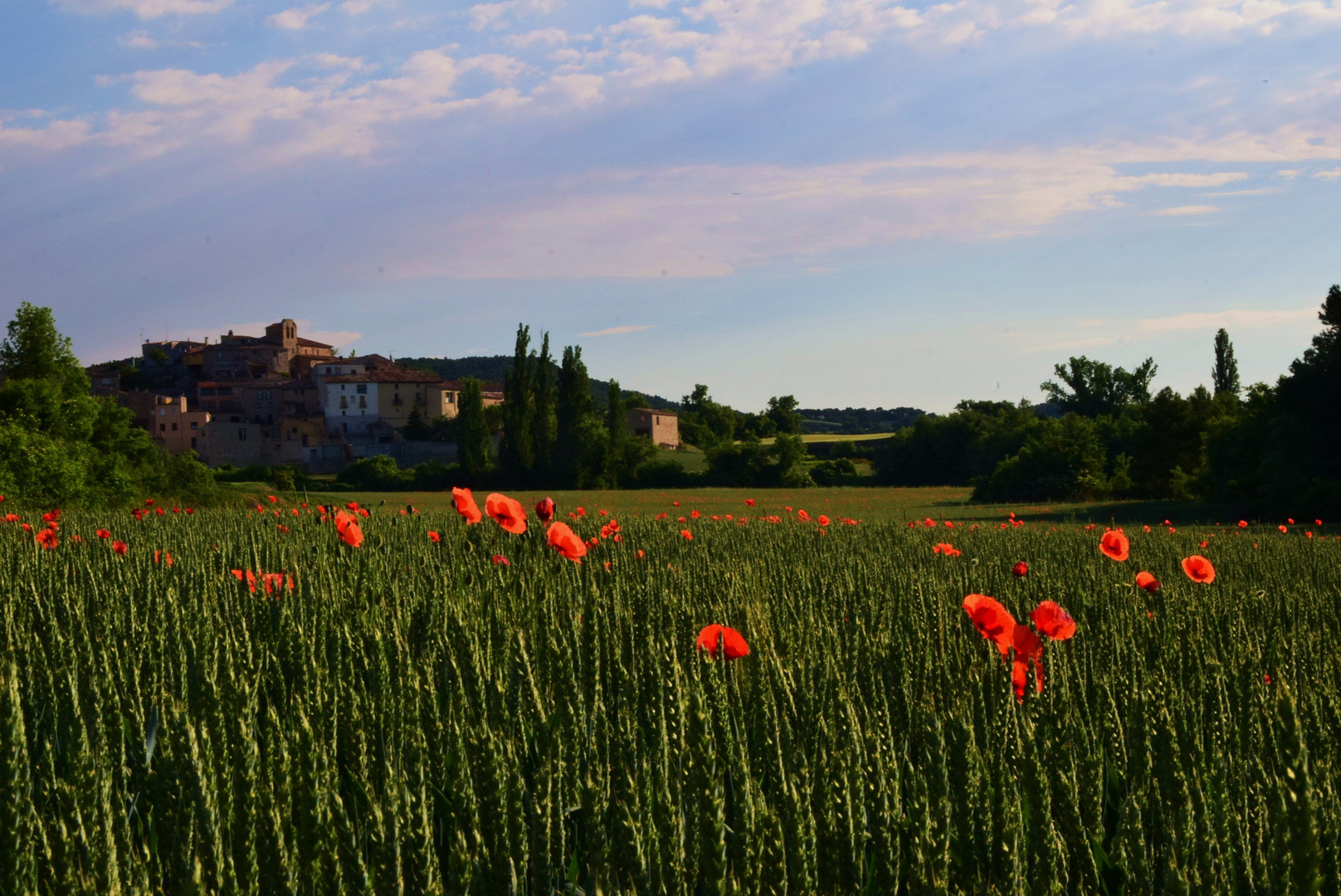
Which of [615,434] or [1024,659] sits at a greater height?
[615,434]

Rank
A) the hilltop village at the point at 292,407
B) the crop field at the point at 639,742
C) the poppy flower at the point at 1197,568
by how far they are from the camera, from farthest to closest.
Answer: the hilltop village at the point at 292,407 → the poppy flower at the point at 1197,568 → the crop field at the point at 639,742

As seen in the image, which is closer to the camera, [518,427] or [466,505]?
[466,505]

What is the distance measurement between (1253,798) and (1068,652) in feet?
3.40

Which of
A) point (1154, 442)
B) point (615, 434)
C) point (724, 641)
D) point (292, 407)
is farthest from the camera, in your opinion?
point (292, 407)

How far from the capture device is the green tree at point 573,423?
6450cm

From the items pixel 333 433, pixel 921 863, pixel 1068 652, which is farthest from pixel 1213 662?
pixel 333 433

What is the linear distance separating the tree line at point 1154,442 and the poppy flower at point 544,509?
25.8 meters

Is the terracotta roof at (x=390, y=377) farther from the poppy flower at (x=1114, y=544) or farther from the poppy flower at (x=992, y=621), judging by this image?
the poppy flower at (x=992, y=621)

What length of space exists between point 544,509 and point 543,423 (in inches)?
2389

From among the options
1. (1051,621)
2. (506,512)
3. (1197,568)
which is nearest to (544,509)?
(506,512)

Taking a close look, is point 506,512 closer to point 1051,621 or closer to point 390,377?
point 1051,621

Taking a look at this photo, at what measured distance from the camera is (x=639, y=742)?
139 cm

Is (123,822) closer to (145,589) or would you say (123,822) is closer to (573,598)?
(573,598)

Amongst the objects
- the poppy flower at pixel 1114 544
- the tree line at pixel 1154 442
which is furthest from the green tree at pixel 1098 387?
the poppy flower at pixel 1114 544
